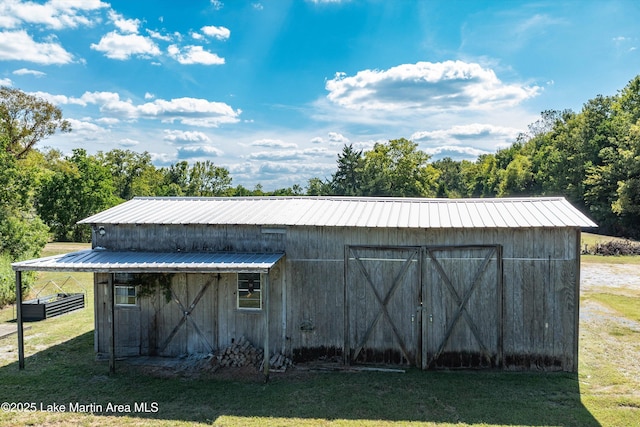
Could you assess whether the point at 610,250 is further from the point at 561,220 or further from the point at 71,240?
the point at 71,240

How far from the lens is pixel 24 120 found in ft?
131

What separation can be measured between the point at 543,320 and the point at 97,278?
11.6 meters

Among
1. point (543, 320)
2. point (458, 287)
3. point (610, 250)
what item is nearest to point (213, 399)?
point (458, 287)

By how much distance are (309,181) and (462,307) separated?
60.2m

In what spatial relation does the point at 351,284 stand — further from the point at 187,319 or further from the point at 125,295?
the point at 125,295

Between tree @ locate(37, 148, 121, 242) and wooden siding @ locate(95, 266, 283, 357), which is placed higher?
tree @ locate(37, 148, 121, 242)

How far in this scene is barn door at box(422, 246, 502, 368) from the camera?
11.1 meters

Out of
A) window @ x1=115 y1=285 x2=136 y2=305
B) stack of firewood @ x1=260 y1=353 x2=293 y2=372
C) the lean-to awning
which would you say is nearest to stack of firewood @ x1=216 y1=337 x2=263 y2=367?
stack of firewood @ x1=260 y1=353 x2=293 y2=372

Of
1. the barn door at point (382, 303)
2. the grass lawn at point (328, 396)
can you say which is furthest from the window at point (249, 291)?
the barn door at point (382, 303)

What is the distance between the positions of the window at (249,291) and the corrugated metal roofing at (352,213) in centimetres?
143

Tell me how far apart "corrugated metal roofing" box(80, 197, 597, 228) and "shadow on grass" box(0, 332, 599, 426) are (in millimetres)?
3634

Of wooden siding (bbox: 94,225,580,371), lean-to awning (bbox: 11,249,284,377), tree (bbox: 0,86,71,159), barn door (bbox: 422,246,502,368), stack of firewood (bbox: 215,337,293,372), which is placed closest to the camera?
lean-to awning (bbox: 11,249,284,377)

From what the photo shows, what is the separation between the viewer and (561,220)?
1095 centimetres

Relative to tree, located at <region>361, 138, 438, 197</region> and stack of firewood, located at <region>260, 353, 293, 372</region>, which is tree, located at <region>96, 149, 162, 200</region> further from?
stack of firewood, located at <region>260, 353, 293, 372</region>
